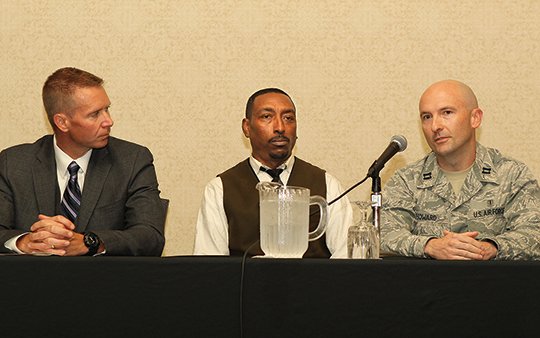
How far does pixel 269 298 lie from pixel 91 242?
80 cm

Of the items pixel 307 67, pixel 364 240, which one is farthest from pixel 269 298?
pixel 307 67

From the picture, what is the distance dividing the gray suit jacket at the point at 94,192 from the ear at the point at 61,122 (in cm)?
9

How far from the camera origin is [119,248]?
2.66 metres

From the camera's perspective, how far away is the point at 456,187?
3.07 meters

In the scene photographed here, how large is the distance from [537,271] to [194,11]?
239cm

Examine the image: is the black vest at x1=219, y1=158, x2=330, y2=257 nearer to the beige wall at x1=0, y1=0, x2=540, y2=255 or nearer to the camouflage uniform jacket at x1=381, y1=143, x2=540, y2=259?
the camouflage uniform jacket at x1=381, y1=143, x2=540, y2=259

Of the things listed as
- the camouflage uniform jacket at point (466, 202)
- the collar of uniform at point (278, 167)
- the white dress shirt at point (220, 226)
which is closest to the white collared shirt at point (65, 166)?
the white dress shirt at point (220, 226)

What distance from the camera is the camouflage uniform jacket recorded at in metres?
2.91

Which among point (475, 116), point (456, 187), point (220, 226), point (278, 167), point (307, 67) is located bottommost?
point (220, 226)

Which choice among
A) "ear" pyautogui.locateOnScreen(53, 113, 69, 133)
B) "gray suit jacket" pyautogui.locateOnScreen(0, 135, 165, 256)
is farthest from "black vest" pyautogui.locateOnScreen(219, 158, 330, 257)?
"ear" pyautogui.locateOnScreen(53, 113, 69, 133)

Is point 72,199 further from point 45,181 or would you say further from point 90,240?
point 90,240

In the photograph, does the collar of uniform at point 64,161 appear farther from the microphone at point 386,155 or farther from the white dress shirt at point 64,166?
the microphone at point 386,155

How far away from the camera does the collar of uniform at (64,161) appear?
3.13m

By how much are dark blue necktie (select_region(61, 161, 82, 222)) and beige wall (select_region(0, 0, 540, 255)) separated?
89 cm
